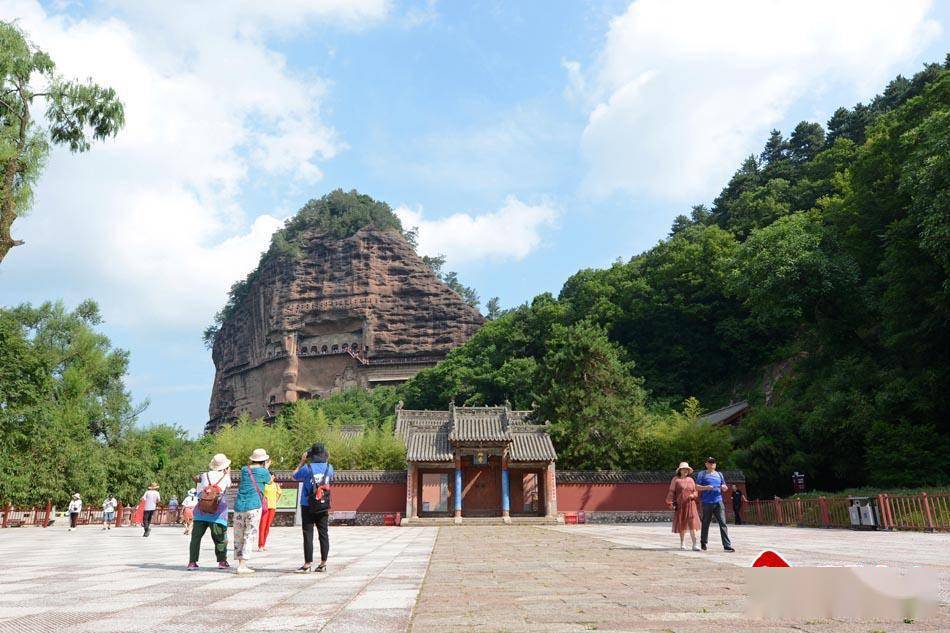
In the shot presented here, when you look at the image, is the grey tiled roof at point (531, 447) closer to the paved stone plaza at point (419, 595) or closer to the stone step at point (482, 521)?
the stone step at point (482, 521)

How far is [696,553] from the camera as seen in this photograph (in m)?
8.20

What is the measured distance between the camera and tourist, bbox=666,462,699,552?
9.09 meters

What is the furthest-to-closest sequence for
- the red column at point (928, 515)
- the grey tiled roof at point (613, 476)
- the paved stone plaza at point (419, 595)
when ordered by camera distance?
the grey tiled roof at point (613, 476) < the red column at point (928, 515) < the paved stone plaza at point (419, 595)

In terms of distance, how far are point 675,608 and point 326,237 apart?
7052 cm

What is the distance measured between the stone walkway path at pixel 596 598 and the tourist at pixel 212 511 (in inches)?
95.6

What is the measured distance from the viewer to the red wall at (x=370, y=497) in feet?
79.4

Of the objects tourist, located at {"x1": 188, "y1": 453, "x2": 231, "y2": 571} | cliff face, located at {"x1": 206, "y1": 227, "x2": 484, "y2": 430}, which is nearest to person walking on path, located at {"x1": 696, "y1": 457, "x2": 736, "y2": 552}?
tourist, located at {"x1": 188, "y1": 453, "x2": 231, "y2": 571}

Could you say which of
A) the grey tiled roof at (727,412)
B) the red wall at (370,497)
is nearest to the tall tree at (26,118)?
the red wall at (370,497)

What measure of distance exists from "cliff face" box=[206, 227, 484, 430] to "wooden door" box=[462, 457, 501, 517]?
40.4 meters

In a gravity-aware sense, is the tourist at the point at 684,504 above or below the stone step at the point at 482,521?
above

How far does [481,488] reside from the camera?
26312 millimetres

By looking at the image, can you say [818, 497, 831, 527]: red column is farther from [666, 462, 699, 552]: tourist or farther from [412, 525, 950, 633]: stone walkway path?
[412, 525, 950, 633]: stone walkway path

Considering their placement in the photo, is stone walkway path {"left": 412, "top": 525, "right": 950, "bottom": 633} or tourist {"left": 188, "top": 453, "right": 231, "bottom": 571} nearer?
stone walkway path {"left": 412, "top": 525, "right": 950, "bottom": 633}

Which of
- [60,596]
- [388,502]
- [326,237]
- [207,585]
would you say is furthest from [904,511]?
[326,237]
